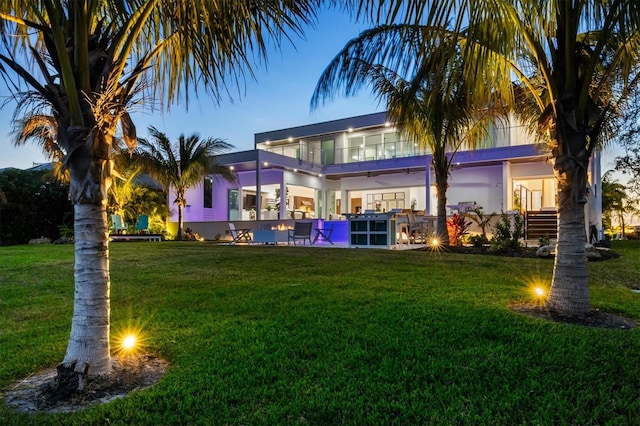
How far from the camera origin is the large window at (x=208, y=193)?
2311 centimetres

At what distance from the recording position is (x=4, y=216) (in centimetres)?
1666

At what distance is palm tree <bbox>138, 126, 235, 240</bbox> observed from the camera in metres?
17.5

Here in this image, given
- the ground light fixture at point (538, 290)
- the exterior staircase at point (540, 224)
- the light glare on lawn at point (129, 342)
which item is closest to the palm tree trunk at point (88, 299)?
the light glare on lawn at point (129, 342)

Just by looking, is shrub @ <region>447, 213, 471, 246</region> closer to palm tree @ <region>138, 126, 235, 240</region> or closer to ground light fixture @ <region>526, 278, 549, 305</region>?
ground light fixture @ <region>526, 278, 549, 305</region>

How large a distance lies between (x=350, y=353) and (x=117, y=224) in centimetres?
1704

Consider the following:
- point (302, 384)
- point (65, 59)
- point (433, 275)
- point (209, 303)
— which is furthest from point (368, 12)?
point (433, 275)

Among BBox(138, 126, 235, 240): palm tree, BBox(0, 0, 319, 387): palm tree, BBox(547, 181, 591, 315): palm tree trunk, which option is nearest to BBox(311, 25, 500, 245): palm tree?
BBox(0, 0, 319, 387): palm tree

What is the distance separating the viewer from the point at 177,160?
59.1 ft

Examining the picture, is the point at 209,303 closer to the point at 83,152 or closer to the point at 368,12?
the point at 83,152

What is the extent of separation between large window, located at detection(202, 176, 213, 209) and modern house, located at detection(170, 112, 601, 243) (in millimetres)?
60

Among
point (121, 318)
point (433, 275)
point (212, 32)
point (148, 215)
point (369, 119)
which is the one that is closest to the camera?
point (212, 32)

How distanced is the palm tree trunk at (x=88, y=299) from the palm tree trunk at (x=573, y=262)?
13.0ft

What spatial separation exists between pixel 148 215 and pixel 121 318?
17230mm

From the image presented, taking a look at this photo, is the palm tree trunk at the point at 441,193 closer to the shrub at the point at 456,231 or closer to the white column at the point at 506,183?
the shrub at the point at 456,231
